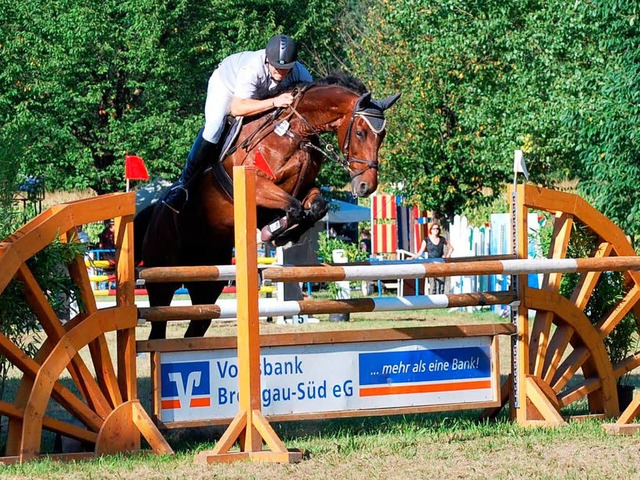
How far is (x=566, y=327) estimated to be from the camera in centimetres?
669

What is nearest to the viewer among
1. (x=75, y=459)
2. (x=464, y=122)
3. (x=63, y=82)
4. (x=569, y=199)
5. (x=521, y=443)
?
(x=75, y=459)

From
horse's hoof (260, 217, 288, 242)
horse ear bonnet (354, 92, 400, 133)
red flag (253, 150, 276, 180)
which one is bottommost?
horse's hoof (260, 217, 288, 242)

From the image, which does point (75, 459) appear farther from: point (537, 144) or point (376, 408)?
point (537, 144)

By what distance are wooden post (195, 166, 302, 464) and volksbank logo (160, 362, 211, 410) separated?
287 millimetres

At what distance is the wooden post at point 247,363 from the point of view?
5.35 meters

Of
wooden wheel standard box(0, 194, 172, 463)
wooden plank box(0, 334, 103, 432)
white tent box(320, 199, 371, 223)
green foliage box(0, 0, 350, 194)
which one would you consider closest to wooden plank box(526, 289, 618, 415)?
wooden wheel standard box(0, 194, 172, 463)

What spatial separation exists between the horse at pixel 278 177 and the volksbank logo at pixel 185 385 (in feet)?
4.23

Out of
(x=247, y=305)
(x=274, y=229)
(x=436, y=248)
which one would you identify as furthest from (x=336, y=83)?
(x=436, y=248)

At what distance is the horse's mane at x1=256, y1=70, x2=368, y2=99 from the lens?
722 cm

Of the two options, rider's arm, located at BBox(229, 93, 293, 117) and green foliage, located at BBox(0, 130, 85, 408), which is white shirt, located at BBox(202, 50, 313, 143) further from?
green foliage, located at BBox(0, 130, 85, 408)

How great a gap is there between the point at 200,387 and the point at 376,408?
105 cm

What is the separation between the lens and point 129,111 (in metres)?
25.6

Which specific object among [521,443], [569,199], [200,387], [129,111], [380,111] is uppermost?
[129,111]

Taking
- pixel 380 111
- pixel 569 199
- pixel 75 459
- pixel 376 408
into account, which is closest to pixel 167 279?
pixel 75 459
